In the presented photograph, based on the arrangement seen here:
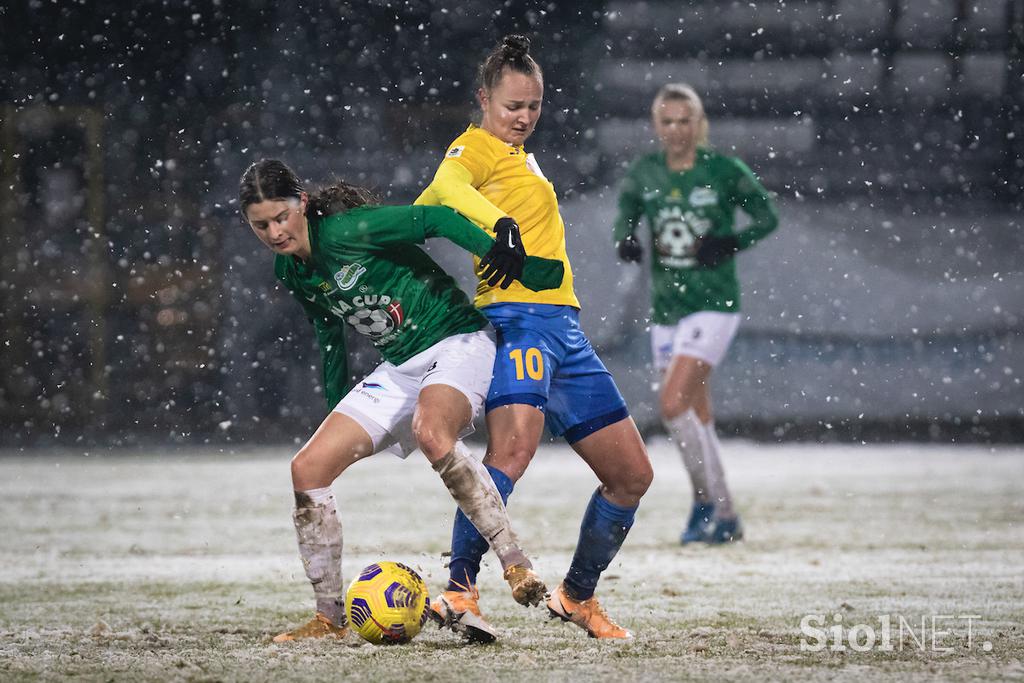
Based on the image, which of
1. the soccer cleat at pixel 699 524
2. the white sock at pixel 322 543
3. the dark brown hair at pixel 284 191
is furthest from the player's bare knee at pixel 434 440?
the soccer cleat at pixel 699 524

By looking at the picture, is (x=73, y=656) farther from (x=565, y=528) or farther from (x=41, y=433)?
(x=41, y=433)

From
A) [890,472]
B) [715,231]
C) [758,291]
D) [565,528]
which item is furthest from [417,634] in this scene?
[758,291]

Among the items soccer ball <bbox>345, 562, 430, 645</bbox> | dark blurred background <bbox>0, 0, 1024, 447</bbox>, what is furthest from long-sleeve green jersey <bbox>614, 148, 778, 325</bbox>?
dark blurred background <bbox>0, 0, 1024, 447</bbox>

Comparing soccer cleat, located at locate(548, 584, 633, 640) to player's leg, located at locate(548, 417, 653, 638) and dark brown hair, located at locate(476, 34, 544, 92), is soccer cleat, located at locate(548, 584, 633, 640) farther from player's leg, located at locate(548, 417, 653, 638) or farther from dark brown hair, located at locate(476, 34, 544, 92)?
dark brown hair, located at locate(476, 34, 544, 92)

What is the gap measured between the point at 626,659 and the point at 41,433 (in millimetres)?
10658

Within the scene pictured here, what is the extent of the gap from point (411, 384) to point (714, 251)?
305 centimetres

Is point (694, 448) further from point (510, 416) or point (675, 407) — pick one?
point (510, 416)

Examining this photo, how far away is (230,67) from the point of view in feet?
44.9

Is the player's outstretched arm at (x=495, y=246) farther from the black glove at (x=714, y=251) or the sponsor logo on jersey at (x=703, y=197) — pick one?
the sponsor logo on jersey at (x=703, y=197)

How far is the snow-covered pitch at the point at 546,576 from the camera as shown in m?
3.55

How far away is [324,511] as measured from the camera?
3.88m

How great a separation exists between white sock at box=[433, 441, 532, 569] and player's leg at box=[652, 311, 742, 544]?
291 centimetres

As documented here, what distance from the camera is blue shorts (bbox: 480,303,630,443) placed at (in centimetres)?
389

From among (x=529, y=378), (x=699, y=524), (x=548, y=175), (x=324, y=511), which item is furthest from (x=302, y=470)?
(x=548, y=175)
